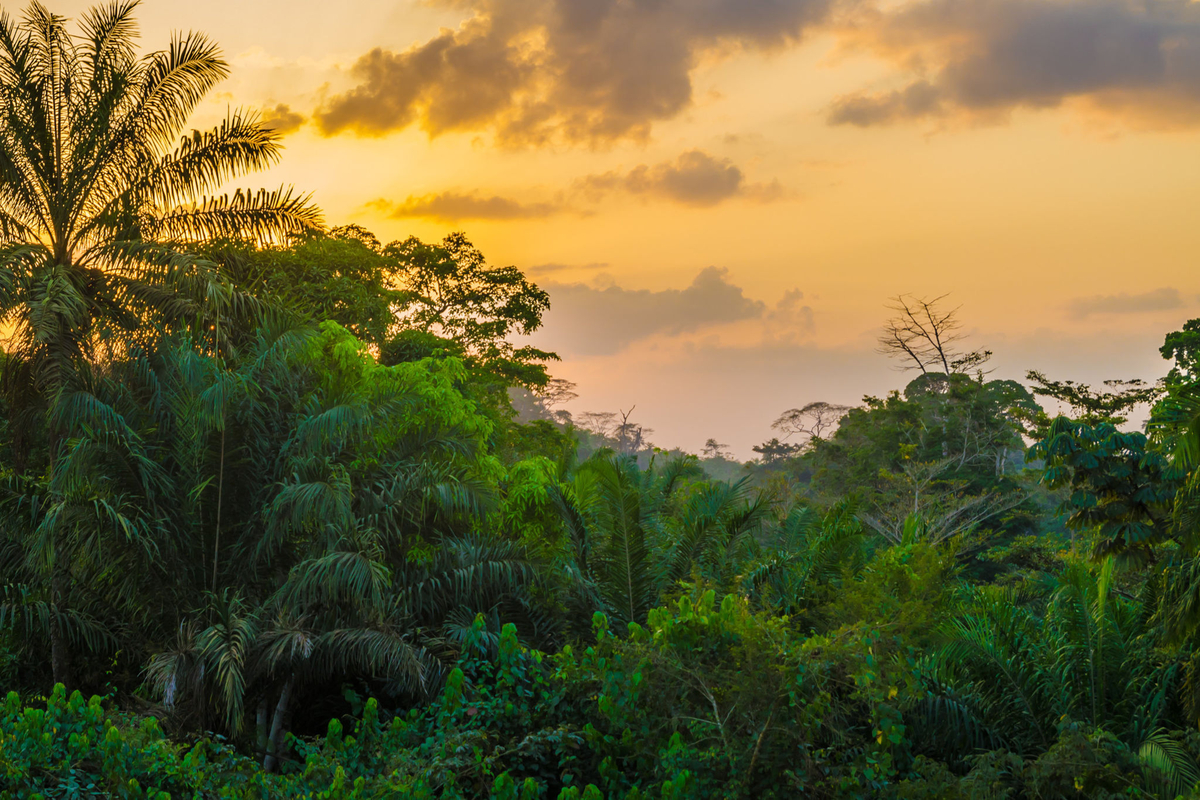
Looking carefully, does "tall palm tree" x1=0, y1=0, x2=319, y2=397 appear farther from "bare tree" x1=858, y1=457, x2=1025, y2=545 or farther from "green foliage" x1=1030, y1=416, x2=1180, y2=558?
"bare tree" x1=858, y1=457, x2=1025, y2=545

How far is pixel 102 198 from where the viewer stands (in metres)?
11.6

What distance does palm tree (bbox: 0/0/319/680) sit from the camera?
1074 centimetres

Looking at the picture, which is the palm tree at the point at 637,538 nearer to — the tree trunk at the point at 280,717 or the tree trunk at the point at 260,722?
the tree trunk at the point at 280,717

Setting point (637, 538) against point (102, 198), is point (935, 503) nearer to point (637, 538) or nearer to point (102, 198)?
point (637, 538)

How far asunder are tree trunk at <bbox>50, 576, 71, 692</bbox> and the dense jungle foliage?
37mm

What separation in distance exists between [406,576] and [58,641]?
12.8ft

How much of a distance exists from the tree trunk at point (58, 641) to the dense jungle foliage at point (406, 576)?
37mm

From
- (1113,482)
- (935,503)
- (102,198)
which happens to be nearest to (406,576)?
(102,198)

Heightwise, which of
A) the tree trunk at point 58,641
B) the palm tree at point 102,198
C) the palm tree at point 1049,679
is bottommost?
the palm tree at point 1049,679

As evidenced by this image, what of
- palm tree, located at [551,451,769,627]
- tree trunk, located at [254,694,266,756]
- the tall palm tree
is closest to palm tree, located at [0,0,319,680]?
the tall palm tree

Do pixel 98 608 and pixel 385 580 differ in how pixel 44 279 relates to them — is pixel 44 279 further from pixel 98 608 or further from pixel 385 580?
pixel 385 580

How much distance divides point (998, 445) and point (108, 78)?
83.7 ft

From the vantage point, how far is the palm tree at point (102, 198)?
1074cm

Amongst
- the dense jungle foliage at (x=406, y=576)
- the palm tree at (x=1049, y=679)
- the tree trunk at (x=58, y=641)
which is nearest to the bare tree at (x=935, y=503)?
the dense jungle foliage at (x=406, y=576)
